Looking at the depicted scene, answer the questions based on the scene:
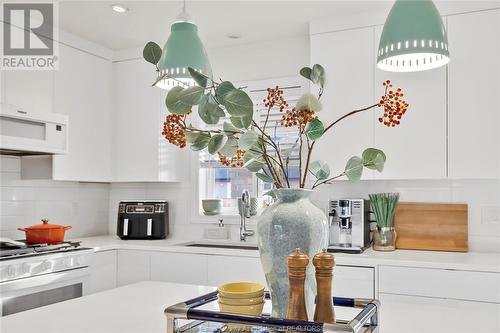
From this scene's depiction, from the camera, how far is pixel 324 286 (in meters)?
0.93

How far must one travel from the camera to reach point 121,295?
1.67m

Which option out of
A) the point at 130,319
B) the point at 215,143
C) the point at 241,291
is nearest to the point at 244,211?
the point at 130,319

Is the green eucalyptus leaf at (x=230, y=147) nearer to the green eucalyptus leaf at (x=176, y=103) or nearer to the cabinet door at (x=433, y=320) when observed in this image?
the green eucalyptus leaf at (x=176, y=103)

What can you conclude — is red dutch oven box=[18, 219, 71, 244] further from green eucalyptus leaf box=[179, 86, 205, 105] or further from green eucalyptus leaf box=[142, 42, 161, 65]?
green eucalyptus leaf box=[179, 86, 205, 105]

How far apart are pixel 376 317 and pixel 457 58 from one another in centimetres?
233

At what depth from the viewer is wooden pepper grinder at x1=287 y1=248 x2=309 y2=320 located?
0.90 metres

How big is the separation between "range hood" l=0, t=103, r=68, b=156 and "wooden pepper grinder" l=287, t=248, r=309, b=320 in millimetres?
2552

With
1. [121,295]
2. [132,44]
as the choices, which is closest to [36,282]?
[121,295]

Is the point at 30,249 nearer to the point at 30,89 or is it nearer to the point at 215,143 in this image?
the point at 30,89

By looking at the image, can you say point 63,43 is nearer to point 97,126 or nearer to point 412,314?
point 97,126

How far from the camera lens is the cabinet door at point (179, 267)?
10.7ft

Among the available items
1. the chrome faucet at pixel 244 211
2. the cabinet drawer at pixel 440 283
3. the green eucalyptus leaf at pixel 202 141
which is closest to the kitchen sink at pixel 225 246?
the chrome faucet at pixel 244 211

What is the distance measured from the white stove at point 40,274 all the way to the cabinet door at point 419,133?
2.09m

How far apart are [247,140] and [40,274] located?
7.71 feet
